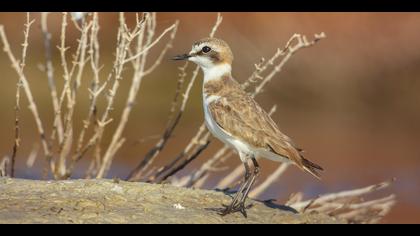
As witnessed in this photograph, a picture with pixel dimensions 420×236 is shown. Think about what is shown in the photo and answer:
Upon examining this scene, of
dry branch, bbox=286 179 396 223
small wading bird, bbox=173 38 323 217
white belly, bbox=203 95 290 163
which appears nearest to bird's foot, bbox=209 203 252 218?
small wading bird, bbox=173 38 323 217

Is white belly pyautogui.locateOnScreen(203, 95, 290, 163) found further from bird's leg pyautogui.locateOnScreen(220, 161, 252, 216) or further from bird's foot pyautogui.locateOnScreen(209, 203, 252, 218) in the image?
bird's foot pyautogui.locateOnScreen(209, 203, 252, 218)

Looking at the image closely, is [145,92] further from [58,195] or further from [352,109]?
[58,195]

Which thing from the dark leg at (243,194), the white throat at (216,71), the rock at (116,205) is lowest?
the rock at (116,205)

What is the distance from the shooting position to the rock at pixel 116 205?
255 inches

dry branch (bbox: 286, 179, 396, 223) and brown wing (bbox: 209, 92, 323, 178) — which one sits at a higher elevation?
brown wing (bbox: 209, 92, 323, 178)

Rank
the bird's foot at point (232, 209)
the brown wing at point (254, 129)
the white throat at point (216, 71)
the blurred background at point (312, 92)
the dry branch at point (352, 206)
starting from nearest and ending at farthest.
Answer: the bird's foot at point (232, 209) → the brown wing at point (254, 129) → the white throat at point (216, 71) → the dry branch at point (352, 206) → the blurred background at point (312, 92)

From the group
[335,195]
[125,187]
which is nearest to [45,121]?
[335,195]

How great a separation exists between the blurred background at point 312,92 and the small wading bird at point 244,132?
6733 millimetres

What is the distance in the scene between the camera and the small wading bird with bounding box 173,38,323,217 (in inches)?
287

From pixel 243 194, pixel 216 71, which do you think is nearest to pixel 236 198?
pixel 243 194

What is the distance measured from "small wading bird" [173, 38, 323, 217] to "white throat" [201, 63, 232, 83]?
0.32 feet

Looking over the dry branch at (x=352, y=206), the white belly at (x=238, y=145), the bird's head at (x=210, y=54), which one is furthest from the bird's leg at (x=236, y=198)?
the dry branch at (x=352, y=206)

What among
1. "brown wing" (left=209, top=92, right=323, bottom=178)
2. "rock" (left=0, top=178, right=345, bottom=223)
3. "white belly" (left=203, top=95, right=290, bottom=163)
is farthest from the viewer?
"white belly" (left=203, top=95, right=290, bottom=163)

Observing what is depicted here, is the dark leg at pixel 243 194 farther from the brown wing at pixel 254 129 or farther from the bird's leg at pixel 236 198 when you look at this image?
the brown wing at pixel 254 129
